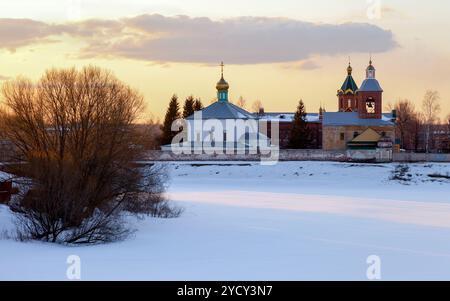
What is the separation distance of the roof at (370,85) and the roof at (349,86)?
15269 mm

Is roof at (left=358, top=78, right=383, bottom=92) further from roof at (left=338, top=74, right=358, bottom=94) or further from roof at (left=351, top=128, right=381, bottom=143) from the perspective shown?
roof at (left=338, top=74, right=358, bottom=94)

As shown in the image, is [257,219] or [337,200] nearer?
[257,219]

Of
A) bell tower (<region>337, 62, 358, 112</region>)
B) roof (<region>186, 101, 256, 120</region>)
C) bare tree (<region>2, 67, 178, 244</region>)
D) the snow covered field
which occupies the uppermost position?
bell tower (<region>337, 62, 358, 112</region>)

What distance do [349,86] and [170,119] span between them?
25121 millimetres

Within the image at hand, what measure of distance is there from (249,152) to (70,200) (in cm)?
4023

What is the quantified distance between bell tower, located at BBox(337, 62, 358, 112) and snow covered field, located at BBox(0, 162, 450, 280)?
4731 cm

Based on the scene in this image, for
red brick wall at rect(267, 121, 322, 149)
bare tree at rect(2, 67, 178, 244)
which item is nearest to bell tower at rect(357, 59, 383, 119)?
red brick wall at rect(267, 121, 322, 149)

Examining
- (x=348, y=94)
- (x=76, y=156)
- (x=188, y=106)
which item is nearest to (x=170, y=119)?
(x=188, y=106)

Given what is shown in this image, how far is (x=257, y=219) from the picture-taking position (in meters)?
28.5

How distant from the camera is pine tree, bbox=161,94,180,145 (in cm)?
7606
